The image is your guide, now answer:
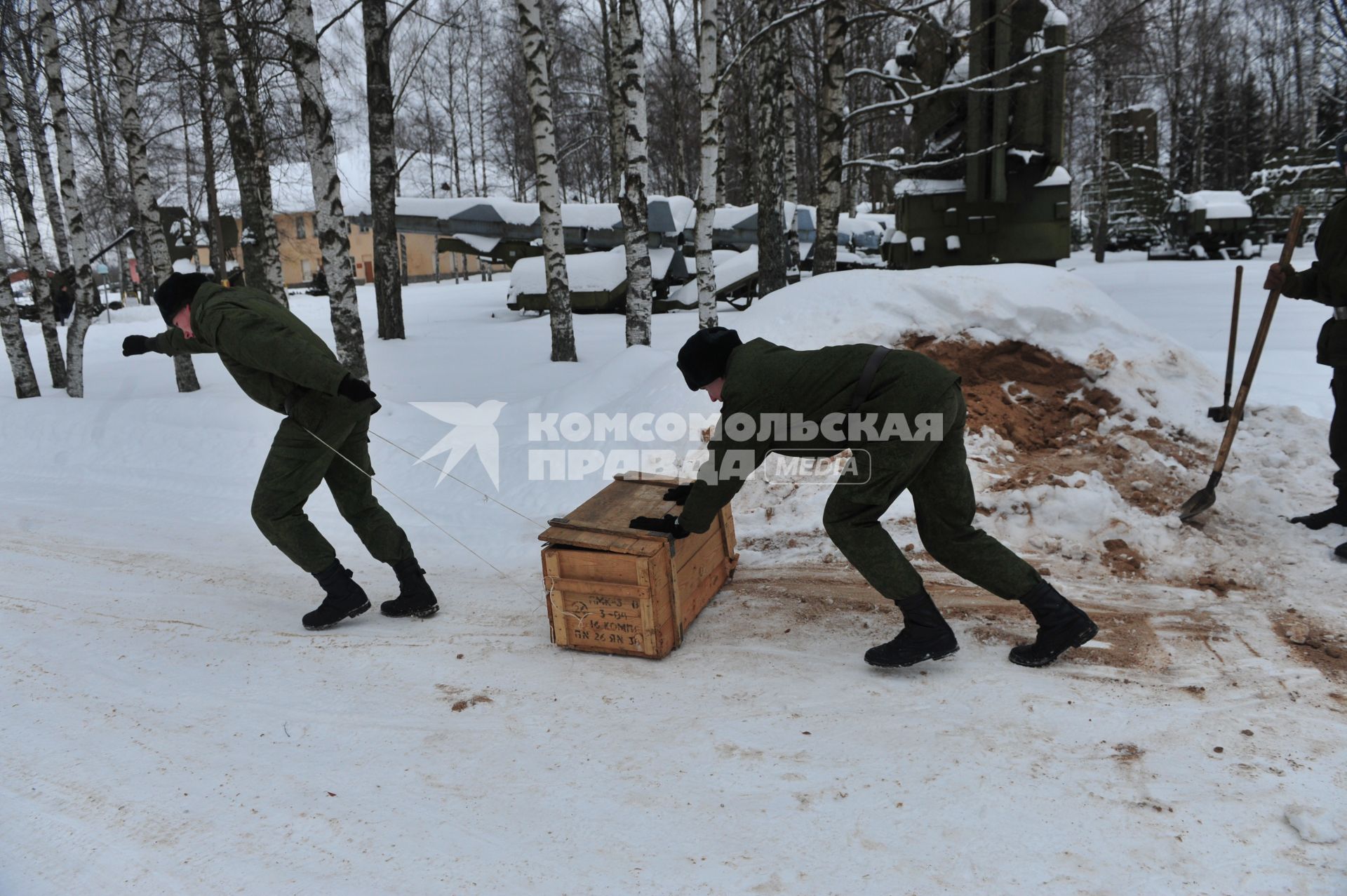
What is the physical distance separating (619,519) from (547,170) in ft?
22.5

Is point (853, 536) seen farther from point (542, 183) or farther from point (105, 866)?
point (542, 183)

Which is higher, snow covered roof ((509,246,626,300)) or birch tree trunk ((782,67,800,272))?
birch tree trunk ((782,67,800,272))

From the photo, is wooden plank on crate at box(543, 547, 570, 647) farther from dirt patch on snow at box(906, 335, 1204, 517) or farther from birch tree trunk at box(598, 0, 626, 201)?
birch tree trunk at box(598, 0, 626, 201)

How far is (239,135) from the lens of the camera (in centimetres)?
1065

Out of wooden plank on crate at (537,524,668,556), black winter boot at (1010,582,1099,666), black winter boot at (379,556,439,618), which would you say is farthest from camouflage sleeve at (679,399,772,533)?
black winter boot at (379,556,439,618)

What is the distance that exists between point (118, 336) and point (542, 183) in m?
12.7

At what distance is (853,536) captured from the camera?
326 centimetres

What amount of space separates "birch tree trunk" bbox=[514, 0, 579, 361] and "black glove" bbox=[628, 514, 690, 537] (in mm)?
6662

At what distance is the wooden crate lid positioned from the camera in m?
3.50

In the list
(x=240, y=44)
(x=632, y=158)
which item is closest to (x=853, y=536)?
(x=632, y=158)

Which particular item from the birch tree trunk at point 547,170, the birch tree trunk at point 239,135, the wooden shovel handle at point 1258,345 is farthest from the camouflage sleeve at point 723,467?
the birch tree trunk at point 239,135

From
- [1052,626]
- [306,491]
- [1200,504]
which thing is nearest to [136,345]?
[306,491]

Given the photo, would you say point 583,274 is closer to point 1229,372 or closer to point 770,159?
point 770,159

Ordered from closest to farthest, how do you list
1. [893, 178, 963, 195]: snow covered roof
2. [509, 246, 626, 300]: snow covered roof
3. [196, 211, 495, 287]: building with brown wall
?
[893, 178, 963, 195]: snow covered roof
[509, 246, 626, 300]: snow covered roof
[196, 211, 495, 287]: building with brown wall
